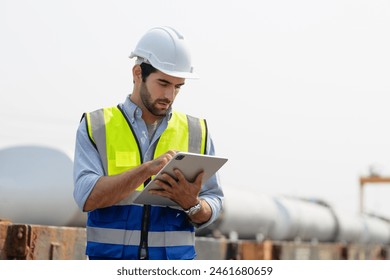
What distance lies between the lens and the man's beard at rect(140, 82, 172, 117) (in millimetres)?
3471

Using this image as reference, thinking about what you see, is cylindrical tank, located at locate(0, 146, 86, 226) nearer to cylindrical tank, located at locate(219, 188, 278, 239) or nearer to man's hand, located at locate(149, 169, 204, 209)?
man's hand, located at locate(149, 169, 204, 209)

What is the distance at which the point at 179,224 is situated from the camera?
356 centimetres

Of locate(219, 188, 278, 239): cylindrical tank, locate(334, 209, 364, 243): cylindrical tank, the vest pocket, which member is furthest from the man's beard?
locate(334, 209, 364, 243): cylindrical tank

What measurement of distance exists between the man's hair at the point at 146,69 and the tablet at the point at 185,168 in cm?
45

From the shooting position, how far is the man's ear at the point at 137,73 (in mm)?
3568

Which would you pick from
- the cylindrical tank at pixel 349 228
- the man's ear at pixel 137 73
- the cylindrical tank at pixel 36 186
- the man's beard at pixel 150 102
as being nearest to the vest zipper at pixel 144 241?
the man's beard at pixel 150 102

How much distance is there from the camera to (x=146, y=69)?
3.56m

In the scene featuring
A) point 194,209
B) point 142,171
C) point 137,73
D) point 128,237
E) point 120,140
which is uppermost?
point 137,73

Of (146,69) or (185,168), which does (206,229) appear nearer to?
(146,69)

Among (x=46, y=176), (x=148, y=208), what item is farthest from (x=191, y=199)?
(x=46, y=176)

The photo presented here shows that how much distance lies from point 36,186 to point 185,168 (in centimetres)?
292

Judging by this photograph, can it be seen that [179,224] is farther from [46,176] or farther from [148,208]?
[46,176]

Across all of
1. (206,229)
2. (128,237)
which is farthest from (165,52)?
(206,229)
